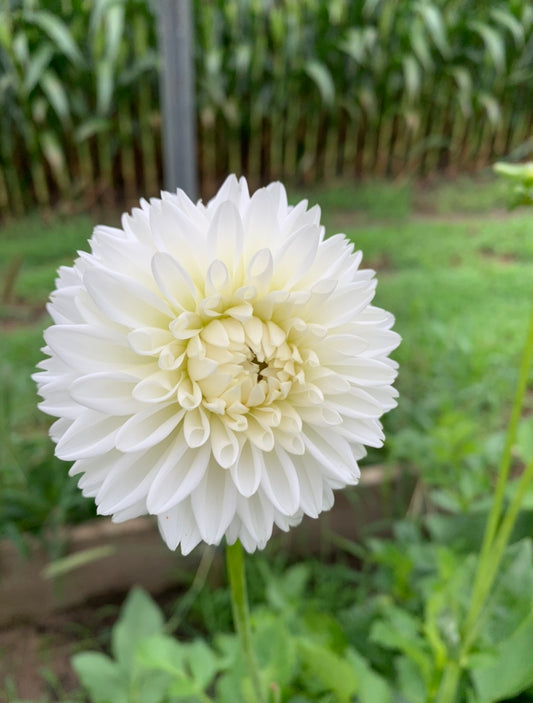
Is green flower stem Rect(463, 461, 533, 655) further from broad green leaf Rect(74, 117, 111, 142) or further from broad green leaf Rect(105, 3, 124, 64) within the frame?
broad green leaf Rect(74, 117, 111, 142)

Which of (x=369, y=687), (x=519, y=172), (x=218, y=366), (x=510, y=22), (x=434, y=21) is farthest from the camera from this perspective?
(x=434, y=21)

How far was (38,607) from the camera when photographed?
2.78 feet

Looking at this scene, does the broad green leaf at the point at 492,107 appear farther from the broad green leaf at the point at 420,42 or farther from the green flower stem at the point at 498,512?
the green flower stem at the point at 498,512

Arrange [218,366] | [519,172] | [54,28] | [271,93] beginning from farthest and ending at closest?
1. [271,93]
2. [54,28]
3. [519,172]
4. [218,366]

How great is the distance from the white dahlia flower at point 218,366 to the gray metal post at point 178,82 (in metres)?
0.51

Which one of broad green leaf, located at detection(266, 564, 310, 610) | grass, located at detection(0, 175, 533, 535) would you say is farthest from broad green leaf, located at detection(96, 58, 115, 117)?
broad green leaf, located at detection(266, 564, 310, 610)

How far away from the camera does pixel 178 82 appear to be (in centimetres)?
76

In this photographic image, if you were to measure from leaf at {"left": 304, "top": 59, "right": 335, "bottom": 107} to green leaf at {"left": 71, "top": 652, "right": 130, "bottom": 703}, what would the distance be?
3.74ft

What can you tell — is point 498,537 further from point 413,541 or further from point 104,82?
point 104,82

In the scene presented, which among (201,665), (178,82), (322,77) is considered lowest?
(201,665)

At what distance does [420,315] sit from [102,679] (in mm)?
854

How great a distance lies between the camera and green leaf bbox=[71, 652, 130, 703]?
59cm

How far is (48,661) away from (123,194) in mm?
871

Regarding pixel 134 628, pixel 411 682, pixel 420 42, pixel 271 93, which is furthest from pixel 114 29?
pixel 411 682
